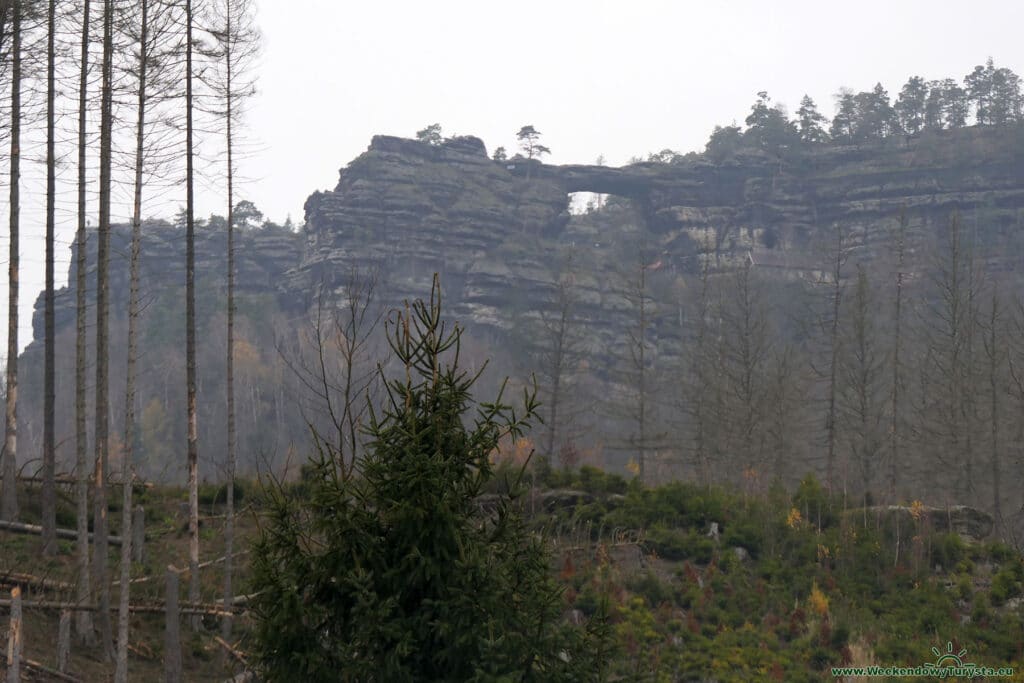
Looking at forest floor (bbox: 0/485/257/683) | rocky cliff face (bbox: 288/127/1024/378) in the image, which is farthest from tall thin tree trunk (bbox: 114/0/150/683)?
rocky cliff face (bbox: 288/127/1024/378)

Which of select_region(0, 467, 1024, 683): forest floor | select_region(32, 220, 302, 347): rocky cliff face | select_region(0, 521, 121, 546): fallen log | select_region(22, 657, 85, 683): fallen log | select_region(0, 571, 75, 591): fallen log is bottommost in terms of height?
select_region(0, 467, 1024, 683): forest floor

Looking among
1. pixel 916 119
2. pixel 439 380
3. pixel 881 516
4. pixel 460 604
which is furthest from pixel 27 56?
pixel 916 119

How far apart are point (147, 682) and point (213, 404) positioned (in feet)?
194

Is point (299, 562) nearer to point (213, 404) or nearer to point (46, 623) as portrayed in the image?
point (46, 623)

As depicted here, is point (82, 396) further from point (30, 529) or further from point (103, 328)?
point (30, 529)

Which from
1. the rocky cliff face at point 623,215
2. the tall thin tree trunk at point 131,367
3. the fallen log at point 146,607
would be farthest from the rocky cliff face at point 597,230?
the tall thin tree trunk at point 131,367

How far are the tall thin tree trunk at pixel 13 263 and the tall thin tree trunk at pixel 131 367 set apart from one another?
343 cm

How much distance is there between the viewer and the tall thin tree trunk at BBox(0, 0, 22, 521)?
1534 centimetres

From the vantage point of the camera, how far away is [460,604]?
5.49 meters

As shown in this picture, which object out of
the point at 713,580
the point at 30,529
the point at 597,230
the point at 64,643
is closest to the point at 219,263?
the point at 597,230

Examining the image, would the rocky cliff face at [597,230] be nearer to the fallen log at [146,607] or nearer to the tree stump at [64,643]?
the fallen log at [146,607]

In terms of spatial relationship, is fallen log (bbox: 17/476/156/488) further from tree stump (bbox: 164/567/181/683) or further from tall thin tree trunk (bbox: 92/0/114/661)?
tree stump (bbox: 164/567/181/683)

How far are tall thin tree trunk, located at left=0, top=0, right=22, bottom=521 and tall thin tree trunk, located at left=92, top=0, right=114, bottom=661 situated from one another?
3.05m

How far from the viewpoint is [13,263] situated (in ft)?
53.5
